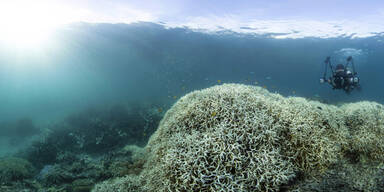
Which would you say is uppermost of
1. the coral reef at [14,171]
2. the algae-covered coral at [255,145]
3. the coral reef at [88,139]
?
the algae-covered coral at [255,145]

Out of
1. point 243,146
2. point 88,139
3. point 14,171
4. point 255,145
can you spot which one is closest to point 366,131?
point 255,145

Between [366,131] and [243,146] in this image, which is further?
[366,131]

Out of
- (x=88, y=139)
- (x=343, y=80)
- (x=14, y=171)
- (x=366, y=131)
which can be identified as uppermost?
(x=343, y=80)

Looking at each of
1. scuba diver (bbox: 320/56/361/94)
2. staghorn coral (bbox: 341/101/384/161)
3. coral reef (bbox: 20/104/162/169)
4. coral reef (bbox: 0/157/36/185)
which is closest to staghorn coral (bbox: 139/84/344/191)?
staghorn coral (bbox: 341/101/384/161)

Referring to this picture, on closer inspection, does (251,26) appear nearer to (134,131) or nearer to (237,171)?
(134,131)

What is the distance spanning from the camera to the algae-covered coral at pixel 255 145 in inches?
110

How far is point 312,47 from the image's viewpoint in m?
31.0

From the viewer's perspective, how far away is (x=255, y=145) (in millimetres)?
→ 3080

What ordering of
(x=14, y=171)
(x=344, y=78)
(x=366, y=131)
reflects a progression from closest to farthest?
(x=366, y=131), (x=14, y=171), (x=344, y=78)

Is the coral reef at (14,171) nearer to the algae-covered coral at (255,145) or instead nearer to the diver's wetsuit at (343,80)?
the algae-covered coral at (255,145)

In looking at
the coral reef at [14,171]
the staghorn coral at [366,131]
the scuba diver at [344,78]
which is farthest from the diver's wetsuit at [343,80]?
the coral reef at [14,171]

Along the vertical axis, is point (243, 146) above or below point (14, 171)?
above

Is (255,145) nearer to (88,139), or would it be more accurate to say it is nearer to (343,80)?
(343,80)

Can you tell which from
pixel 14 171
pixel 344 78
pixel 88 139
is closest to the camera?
pixel 14 171
